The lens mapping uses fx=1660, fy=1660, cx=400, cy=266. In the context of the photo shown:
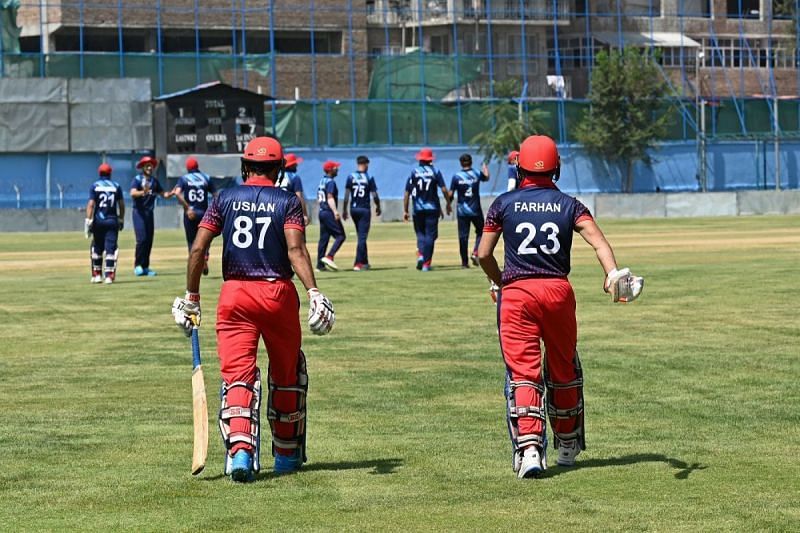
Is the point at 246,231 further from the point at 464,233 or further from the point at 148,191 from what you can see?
the point at 464,233

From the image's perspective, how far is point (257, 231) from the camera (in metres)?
9.48

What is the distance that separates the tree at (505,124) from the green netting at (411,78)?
2.84 m

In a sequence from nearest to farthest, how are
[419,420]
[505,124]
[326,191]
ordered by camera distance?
[419,420]
[326,191]
[505,124]

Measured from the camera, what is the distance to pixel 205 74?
7944 cm

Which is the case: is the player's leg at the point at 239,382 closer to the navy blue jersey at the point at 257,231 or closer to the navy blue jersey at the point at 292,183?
the navy blue jersey at the point at 257,231

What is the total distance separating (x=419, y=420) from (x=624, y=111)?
74.1 metres

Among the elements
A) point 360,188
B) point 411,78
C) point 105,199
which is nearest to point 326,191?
point 360,188

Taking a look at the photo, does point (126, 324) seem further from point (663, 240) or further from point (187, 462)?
point (663, 240)

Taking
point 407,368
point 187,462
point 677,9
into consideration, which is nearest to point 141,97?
point 677,9

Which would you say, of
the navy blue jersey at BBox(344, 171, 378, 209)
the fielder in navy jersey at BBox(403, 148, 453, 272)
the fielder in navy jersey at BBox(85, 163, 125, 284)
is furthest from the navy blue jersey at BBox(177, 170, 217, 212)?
the fielder in navy jersey at BBox(403, 148, 453, 272)

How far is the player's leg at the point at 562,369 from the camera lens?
372 inches

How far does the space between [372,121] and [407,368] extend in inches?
2645

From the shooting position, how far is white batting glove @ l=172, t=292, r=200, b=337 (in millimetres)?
9711

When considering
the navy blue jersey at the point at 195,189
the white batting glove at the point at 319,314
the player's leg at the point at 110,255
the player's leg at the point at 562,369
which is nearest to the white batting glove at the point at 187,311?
the white batting glove at the point at 319,314
